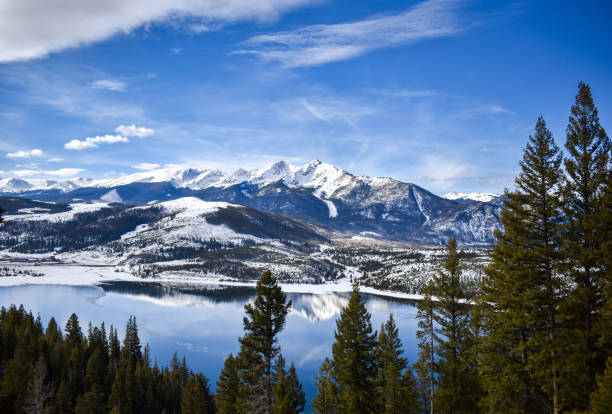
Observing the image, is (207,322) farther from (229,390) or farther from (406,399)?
(406,399)

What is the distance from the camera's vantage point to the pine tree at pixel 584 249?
1780 cm

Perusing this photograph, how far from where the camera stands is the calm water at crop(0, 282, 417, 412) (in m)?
102

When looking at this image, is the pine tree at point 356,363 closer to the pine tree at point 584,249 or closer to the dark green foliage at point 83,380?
the pine tree at point 584,249

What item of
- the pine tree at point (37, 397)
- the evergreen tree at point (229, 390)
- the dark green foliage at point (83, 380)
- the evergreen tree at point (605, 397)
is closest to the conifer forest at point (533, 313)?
the evergreen tree at point (605, 397)

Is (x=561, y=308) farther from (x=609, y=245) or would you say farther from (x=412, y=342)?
(x=412, y=342)

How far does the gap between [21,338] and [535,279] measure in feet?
238

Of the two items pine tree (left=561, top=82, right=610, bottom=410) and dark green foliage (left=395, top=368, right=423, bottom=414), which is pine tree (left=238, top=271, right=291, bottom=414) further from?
dark green foliage (left=395, top=368, right=423, bottom=414)

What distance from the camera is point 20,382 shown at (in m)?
51.7

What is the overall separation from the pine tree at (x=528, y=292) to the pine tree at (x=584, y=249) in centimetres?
64

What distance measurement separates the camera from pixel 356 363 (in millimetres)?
26719

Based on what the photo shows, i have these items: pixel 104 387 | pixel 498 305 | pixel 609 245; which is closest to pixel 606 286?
pixel 609 245

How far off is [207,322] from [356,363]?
5213 inches

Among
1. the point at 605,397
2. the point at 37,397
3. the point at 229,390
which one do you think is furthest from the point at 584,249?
the point at 37,397

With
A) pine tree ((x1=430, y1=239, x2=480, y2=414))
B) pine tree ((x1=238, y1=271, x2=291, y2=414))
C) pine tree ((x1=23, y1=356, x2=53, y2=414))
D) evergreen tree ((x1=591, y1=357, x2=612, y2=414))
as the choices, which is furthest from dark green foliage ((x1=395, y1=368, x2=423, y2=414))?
pine tree ((x1=23, y1=356, x2=53, y2=414))
